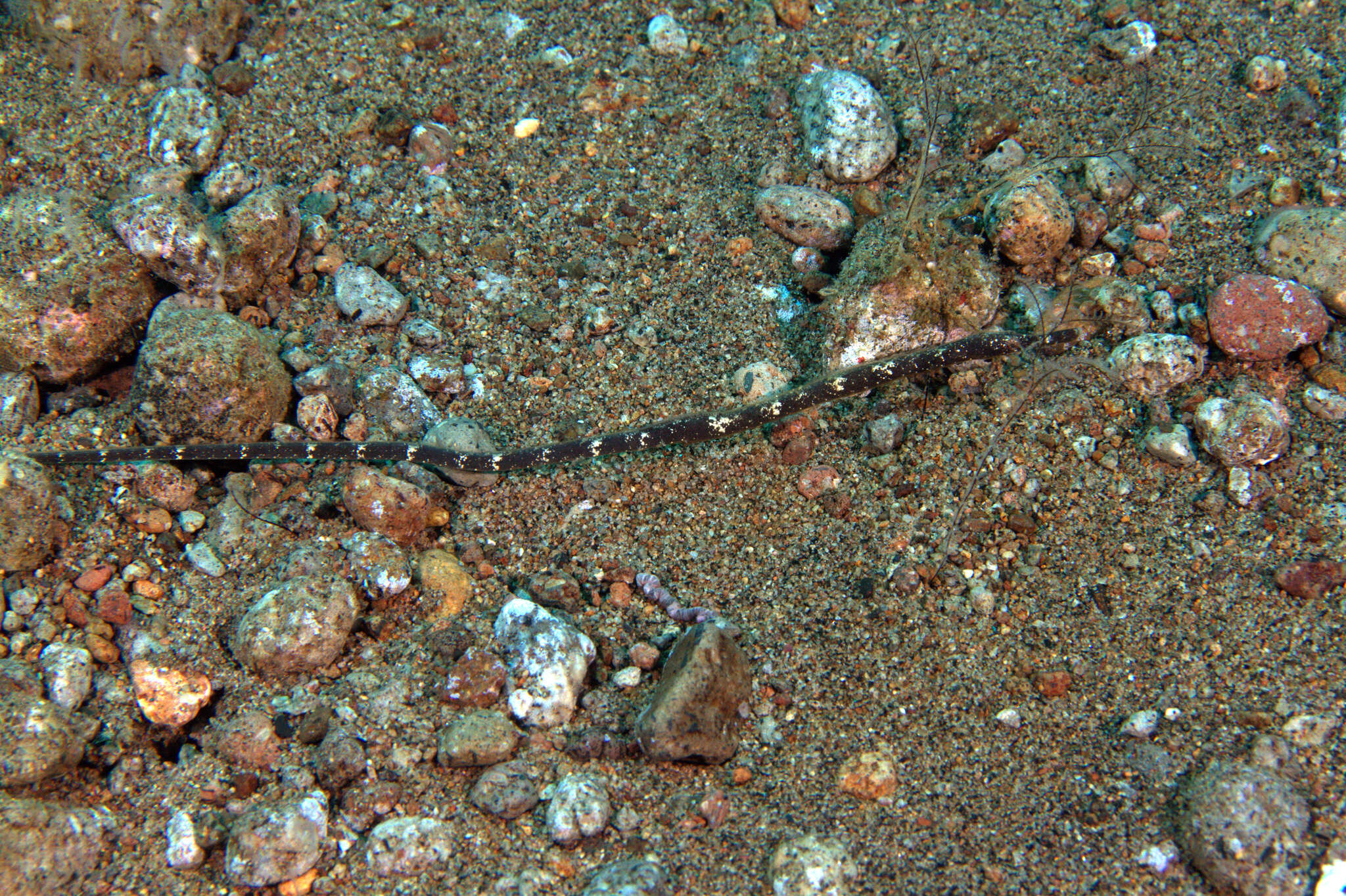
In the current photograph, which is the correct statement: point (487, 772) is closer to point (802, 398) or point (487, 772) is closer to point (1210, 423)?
point (802, 398)

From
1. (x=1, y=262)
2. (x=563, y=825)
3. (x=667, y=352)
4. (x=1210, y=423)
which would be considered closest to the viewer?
(x=563, y=825)

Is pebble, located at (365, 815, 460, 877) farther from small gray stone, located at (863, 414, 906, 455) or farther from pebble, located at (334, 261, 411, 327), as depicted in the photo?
pebble, located at (334, 261, 411, 327)

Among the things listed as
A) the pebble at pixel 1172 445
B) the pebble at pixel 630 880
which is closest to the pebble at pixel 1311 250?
the pebble at pixel 1172 445

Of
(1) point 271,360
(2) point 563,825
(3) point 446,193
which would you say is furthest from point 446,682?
(3) point 446,193

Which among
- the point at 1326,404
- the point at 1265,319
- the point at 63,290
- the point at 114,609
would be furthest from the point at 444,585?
the point at 1326,404

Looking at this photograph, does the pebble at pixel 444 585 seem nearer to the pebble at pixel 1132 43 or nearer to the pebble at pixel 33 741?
the pebble at pixel 33 741

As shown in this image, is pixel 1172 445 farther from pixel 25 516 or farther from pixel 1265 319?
pixel 25 516

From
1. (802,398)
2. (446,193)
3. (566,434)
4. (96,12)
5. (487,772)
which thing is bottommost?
(487,772)

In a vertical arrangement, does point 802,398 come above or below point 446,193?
below
